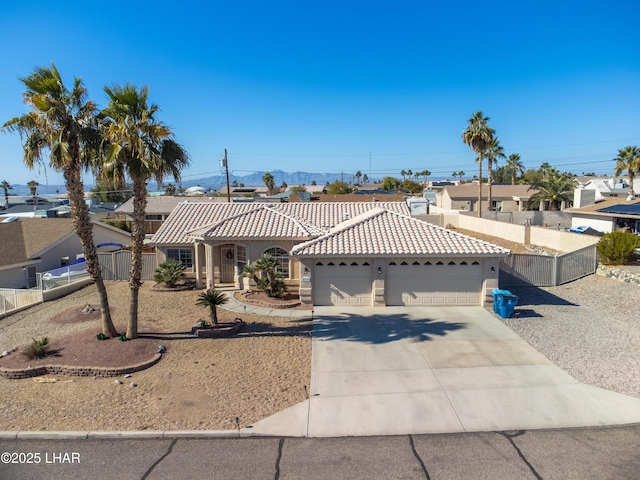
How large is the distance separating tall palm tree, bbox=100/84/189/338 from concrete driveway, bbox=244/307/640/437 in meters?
7.14

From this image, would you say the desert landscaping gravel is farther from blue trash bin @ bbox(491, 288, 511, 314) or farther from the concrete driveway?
blue trash bin @ bbox(491, 288, 511, 314)

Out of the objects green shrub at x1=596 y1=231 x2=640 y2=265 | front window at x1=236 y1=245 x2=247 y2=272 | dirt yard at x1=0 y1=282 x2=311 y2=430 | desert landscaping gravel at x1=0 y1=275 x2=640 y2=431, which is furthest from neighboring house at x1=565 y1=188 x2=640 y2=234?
dirt yard at x1=0 y1=282 x2=311 y2=430

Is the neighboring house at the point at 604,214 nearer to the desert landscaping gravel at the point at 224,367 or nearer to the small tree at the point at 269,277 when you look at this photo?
the desert landscaping gravel at the point at 224,367

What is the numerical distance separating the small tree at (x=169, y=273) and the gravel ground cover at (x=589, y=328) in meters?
15.5

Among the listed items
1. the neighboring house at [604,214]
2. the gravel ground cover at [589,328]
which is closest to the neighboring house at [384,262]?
the gravel ground cover at [589,328]

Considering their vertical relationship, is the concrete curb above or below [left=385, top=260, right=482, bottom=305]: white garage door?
below

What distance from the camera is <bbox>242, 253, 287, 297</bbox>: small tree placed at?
61.8 ft

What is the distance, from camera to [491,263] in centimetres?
1733

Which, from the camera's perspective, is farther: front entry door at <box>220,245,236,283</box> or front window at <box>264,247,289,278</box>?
front entry door at <box>220,245,236,283</box>

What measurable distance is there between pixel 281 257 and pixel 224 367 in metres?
9.36

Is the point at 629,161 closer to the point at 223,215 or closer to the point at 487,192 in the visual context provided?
the point at 487,192

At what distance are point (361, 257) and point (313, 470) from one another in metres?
10.5

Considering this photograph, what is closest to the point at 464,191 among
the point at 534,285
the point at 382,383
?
the point at 534,285

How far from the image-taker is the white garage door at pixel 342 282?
17656mm
